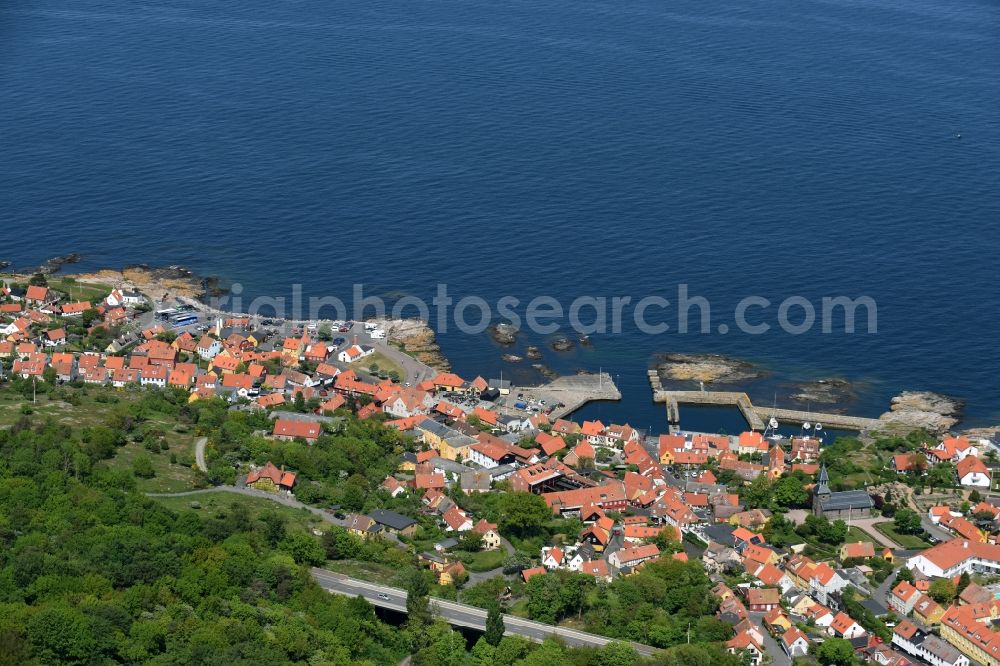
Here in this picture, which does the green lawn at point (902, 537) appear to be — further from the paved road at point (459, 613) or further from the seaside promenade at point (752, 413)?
the paved road at point (459, 613)

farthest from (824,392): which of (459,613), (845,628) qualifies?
(459,613)

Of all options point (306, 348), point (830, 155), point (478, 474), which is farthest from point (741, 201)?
point (478, 474)

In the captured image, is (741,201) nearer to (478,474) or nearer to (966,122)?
(966,122)

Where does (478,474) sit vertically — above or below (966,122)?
below

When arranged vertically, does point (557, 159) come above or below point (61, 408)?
above

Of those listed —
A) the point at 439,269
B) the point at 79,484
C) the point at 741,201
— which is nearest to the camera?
the point at 79,484

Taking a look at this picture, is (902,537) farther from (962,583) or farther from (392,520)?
(392,520)

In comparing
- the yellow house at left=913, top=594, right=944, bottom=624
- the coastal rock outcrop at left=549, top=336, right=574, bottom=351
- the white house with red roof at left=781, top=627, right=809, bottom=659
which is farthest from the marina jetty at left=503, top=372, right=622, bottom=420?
the yellow house at left=913, top=594, right=944, bottom=624
